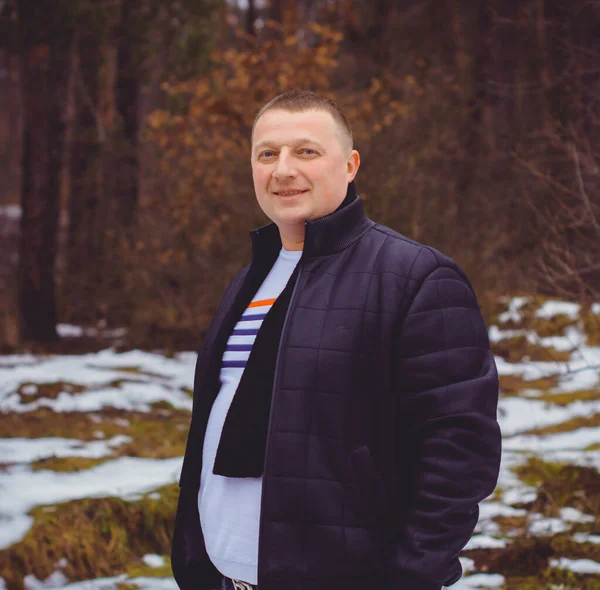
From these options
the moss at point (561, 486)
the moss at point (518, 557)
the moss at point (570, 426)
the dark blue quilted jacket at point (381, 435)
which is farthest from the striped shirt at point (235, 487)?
the moss at point (570, 426)

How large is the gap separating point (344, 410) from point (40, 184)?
986cm

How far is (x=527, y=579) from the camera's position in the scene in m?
4.55

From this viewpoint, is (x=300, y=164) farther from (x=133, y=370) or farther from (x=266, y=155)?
(x=133, y=370)

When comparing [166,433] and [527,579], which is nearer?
[527,579]

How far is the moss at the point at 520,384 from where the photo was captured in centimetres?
923

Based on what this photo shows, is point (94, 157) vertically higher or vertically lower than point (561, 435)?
higher

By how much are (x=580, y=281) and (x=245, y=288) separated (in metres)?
3.28

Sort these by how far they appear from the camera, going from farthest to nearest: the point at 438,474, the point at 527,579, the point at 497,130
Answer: the point at 497,130
the point at 527,579
the point at 438,474

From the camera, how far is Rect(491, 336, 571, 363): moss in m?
10.6

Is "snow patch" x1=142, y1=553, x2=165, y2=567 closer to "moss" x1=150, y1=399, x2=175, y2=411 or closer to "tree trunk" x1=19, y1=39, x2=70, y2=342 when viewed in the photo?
"moss" x1=150, y1=399, x2=175, y2=411

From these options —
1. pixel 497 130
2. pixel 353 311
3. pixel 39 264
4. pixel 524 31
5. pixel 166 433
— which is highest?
pixel 524 31

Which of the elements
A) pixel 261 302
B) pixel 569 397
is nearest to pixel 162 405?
pixel 569 397

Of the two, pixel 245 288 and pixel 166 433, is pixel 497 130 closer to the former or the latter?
pixel 166 433

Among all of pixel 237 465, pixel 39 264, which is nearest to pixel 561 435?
pixel 237 465
